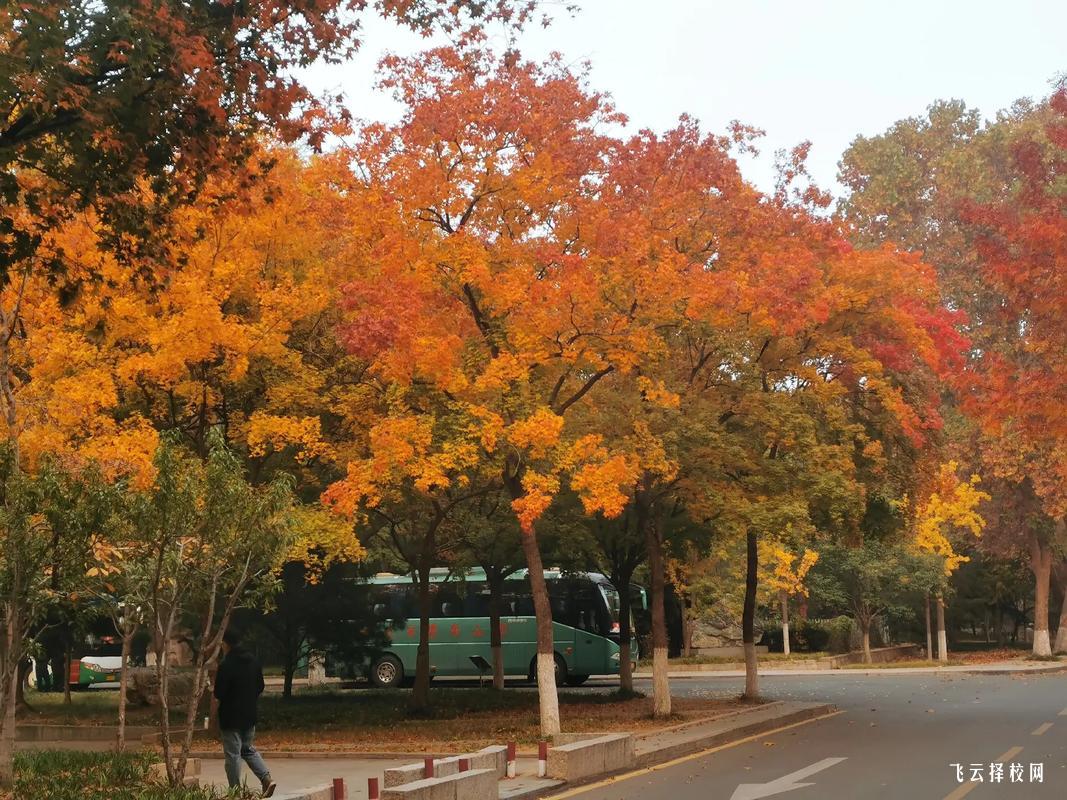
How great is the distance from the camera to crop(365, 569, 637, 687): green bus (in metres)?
38.9

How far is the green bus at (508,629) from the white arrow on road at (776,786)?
23.9 m

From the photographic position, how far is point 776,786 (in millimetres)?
12906

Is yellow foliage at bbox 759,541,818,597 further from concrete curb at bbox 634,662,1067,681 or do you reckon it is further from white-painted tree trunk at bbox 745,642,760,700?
white-painted tree trunk at bbox 745,642,760,700

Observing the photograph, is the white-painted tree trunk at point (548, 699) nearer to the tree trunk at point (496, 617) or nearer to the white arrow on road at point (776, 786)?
the white arrow on road at point (776, 786)

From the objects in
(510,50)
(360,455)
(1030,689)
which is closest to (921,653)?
(1030,689)

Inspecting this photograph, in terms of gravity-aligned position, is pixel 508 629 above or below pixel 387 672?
above

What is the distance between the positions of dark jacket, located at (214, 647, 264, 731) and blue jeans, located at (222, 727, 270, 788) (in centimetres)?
8

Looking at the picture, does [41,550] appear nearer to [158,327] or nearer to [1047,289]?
[158,327]

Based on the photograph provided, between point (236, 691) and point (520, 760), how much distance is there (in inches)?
201

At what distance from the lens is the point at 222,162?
9.67 meters

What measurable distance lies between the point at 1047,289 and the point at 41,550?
47.9 ft

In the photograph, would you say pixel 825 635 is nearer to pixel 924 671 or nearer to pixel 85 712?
pixel 924 671

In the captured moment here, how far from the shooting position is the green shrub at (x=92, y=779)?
35.0ft

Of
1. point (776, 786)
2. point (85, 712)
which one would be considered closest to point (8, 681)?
point (776, 786)
